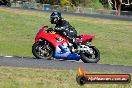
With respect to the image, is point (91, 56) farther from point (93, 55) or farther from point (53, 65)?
point (53, 65)

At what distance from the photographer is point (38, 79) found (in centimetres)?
1118

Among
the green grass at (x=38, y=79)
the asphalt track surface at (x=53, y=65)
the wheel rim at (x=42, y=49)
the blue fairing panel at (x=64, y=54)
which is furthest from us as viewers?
the blue fairing panel at (x=64, y=54)

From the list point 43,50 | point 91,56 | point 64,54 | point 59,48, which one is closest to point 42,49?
point 43,50

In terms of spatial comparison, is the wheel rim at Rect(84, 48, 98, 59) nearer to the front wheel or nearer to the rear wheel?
the front wheel

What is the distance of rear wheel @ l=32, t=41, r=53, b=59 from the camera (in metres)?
16.2

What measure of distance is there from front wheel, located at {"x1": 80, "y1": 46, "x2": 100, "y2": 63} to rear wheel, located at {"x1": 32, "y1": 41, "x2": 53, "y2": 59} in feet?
4.03

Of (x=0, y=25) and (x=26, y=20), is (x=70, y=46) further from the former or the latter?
(x=26, y=20)

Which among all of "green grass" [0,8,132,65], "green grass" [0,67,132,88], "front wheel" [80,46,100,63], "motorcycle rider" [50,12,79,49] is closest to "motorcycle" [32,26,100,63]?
"front wheel" [80,46,100,63]

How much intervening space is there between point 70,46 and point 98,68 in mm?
2398

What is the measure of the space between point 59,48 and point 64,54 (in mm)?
312

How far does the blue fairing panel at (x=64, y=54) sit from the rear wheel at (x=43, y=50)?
25 centimetres

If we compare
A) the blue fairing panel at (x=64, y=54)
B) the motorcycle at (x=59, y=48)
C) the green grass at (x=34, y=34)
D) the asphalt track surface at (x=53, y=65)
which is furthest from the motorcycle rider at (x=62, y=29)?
the green grass at (x=34, y=34)

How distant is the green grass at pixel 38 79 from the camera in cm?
1028

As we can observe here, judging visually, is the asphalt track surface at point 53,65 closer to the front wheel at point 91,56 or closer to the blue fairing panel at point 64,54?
the front wheel at point 91,56
